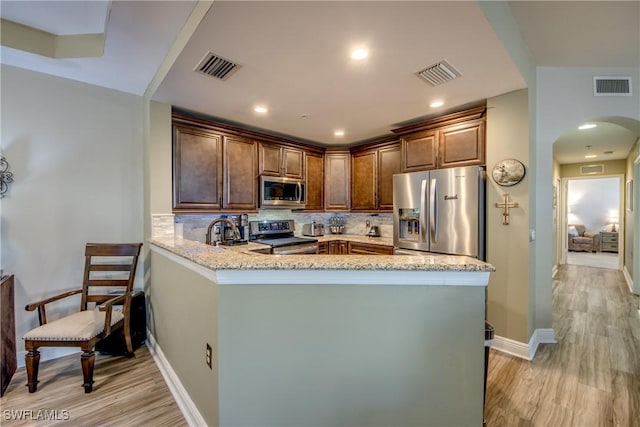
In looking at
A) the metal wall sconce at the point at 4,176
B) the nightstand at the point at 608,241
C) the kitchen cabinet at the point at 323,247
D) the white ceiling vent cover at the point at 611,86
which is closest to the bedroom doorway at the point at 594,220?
the nightstand at the point at 608,241

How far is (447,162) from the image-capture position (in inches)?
120

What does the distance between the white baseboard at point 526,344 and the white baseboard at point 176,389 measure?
8.85ft

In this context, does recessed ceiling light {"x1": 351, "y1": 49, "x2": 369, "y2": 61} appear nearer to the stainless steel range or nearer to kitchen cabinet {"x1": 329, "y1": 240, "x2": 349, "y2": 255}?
the stainless steel range

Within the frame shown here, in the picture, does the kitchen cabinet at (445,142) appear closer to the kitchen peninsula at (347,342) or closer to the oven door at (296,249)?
the oven door at (296,249)

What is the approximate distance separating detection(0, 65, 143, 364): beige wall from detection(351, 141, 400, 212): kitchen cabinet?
9.63 feet

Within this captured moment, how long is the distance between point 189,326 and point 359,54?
2.18m

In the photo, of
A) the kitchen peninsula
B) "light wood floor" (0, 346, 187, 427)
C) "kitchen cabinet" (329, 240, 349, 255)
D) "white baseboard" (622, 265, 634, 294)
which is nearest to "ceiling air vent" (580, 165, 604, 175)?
"white baseboard" (622, 265, 634, 294)

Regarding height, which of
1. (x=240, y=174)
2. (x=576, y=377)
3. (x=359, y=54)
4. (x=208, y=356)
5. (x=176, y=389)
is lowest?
(x=576, y=377)

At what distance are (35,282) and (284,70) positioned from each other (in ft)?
9.55

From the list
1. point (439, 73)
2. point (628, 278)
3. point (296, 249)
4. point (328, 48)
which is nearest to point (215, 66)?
point (328, 48)

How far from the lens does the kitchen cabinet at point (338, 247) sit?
4133 mm

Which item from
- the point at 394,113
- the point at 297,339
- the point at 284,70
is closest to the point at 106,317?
the point at 297,339

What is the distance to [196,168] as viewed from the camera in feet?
10.2

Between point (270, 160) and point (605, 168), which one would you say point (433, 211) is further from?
point (605, 168)
